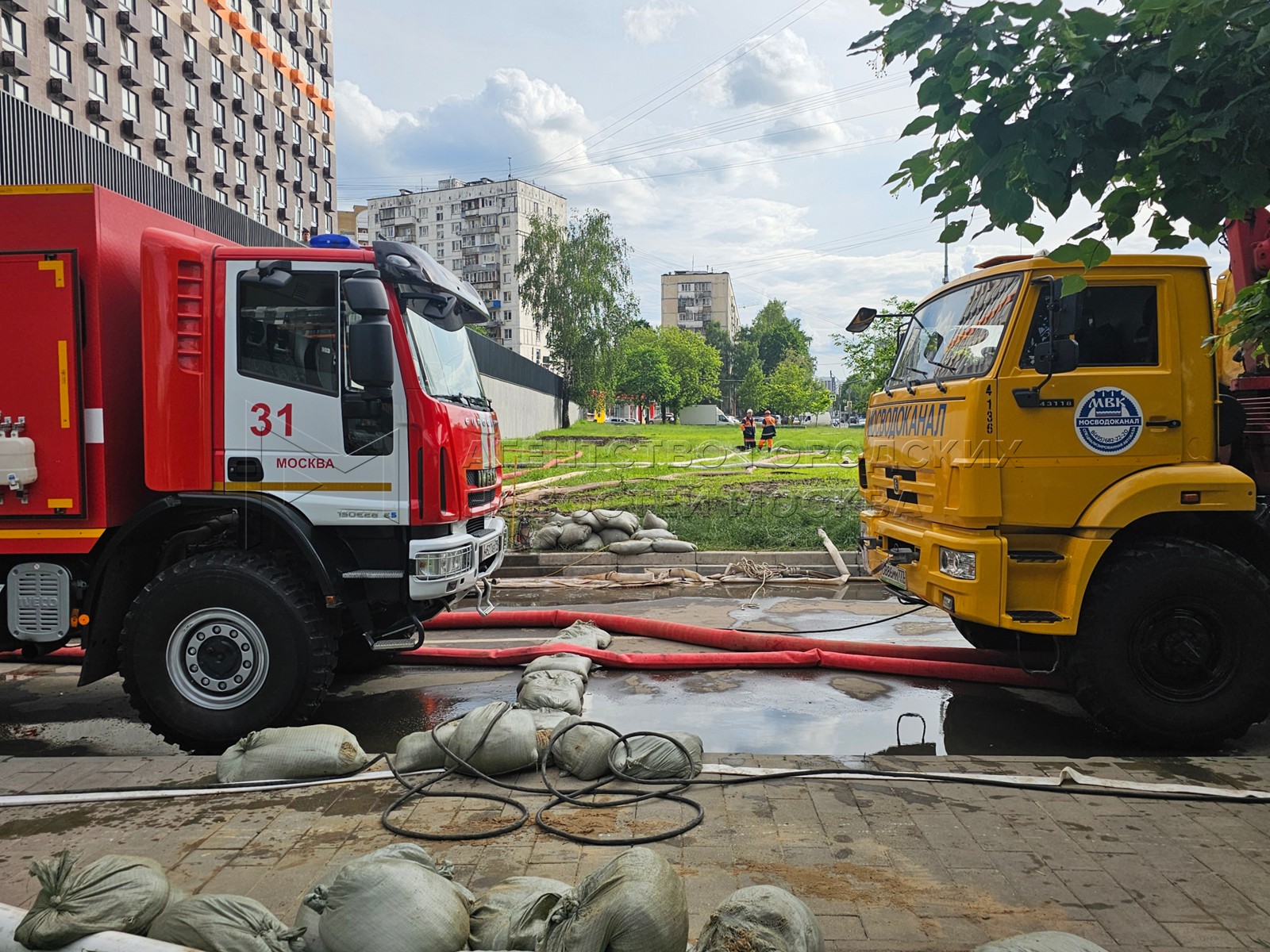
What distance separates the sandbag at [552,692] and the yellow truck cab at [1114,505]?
2.37 meters

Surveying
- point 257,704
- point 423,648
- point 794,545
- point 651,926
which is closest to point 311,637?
point 257,704

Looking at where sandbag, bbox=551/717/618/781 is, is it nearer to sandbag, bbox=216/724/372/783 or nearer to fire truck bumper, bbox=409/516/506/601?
sandbag, bbox=216/724/372/783

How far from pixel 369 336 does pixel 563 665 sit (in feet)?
8.57

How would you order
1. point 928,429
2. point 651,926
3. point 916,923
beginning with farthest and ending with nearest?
point 928,429, point 916,923, point 651,926

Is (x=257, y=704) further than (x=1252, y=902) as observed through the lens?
Yes

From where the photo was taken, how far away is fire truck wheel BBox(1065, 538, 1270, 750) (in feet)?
17.7

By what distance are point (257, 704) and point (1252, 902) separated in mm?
4912

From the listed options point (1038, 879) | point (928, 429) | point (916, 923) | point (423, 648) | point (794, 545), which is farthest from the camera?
point (794, 545)

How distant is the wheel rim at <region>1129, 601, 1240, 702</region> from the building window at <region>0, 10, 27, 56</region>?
143 ft

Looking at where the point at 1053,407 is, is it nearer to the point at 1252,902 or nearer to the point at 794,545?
the point at 1252,902

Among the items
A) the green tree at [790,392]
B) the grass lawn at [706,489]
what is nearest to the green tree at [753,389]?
the green tree at [790,392]

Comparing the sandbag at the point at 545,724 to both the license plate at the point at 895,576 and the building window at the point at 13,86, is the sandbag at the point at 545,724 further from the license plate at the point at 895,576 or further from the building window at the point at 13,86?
the building window at the point at 13,86

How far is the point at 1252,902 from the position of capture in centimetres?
338

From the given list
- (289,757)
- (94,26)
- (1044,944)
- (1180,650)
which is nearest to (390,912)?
(1044,944)
